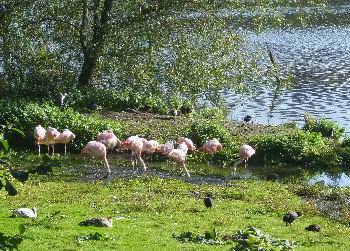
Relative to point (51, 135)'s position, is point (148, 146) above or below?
below

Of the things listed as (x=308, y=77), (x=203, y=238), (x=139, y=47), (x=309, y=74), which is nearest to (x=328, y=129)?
(x=139, y=47)

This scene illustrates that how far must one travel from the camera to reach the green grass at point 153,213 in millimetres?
12180

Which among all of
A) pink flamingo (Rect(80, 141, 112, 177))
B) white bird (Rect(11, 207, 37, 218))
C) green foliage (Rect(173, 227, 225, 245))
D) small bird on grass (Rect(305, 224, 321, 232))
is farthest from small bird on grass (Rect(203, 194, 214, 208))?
pink flamingo (Rect(80, 141, 112, 177))

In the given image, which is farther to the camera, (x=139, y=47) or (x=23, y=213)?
(x=139, y=47)

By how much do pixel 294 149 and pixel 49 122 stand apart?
8084 millimetres

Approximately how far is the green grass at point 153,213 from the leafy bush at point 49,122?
414 cm

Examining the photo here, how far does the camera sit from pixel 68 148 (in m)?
22.7

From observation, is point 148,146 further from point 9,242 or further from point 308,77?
point 308,77

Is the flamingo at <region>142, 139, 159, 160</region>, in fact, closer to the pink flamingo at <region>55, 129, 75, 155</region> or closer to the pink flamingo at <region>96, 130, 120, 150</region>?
the pink flamingo at <region>96, 130, 120, 150</region>

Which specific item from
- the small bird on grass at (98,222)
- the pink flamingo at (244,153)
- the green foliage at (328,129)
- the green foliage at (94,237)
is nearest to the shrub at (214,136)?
the pink flamingo at (244,153)

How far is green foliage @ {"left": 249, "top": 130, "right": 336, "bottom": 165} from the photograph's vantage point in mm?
21922

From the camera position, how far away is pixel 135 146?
19.5 metres

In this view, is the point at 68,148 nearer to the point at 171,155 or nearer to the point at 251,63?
the point at 171,155

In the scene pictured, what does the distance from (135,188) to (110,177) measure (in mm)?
1722
